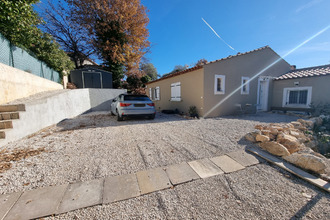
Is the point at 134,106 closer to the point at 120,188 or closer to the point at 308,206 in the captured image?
the point at 120,188

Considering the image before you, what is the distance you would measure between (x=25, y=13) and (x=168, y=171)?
7049 millimetres

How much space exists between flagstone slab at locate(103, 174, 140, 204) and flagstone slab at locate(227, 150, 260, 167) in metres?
1.97

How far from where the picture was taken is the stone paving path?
1401 mm

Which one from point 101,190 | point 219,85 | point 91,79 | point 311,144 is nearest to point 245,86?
point 219,85

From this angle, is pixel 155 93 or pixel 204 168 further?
pixel 155 93

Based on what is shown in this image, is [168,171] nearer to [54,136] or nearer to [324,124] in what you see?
[54,136]

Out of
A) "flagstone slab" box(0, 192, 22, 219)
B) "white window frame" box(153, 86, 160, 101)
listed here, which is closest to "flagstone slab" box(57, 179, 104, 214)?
"flagstone slab" box(0, 192, 22, 219)

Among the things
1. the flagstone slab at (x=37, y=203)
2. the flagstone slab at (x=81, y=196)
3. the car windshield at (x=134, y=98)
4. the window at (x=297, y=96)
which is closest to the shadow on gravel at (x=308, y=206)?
the flagstone slab at (x=81, y=196)

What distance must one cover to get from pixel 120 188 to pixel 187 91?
6807 mm

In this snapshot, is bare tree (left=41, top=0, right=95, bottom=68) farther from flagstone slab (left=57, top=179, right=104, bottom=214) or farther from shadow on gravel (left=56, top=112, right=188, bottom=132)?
flagstone slab (left=57, top=179, right=104, bottom=214)

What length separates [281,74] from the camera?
9.48 metres

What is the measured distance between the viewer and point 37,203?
1467 mm

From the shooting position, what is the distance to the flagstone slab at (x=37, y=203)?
1330 mm

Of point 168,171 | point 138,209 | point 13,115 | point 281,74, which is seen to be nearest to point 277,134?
point 168,171
